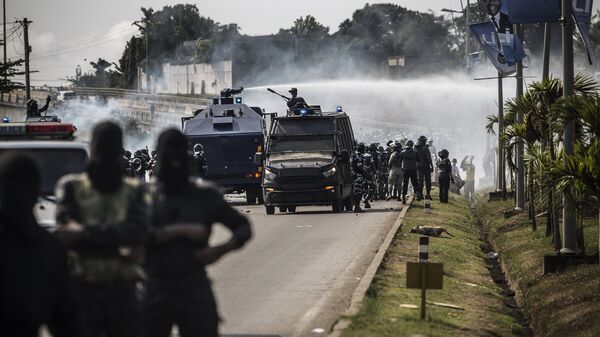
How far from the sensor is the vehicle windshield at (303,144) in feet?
115

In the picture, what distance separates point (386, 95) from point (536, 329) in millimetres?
111749

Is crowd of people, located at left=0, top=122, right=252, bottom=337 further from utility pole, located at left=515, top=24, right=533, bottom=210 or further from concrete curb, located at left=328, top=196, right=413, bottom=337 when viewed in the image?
utility pole, located at left=515, top=24, right=533, bottom=210

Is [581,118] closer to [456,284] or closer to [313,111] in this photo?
[456,284]

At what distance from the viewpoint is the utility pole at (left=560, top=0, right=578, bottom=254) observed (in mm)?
20750

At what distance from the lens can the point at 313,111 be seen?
37.8 m

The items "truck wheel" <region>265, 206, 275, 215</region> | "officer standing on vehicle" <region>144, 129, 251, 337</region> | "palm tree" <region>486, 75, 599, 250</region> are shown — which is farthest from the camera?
"truck wheel" <region>265, 206, 275, 215</region>

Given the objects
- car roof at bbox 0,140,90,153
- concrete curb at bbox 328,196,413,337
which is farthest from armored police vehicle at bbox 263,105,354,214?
car roof at bbox 0,140,90,153

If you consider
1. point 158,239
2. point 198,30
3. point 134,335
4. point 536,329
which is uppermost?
point 198,30

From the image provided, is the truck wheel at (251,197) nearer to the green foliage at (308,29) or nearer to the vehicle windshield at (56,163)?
the vehicle windshield at (56,163)

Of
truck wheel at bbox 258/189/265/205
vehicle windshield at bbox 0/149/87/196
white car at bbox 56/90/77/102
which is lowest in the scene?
truck wheel at bbox 258/189/265/205

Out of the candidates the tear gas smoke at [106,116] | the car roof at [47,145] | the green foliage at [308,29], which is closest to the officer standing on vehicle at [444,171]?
the car roof at [47,145]

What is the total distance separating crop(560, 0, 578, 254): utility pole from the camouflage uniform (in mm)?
13172

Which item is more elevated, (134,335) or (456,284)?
(134,335)

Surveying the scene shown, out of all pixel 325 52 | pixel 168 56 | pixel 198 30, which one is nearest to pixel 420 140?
pixel 325 52
